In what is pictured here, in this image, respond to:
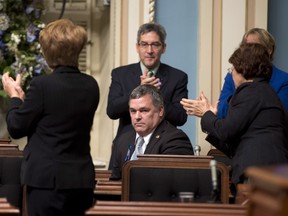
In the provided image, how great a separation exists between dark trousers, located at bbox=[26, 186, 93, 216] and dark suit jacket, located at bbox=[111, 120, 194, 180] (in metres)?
1.28

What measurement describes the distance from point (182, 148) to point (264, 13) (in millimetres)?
2162

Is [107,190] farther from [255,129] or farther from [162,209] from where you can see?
[162,209]

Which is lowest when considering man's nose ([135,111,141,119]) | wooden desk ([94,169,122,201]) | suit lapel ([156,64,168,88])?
wooden desk ([94,169,122,201])

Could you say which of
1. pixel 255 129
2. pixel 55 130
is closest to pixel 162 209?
pixel 55 130

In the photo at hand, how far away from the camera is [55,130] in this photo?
4.32 m

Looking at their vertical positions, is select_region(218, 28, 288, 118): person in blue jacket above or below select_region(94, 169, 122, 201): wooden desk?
above

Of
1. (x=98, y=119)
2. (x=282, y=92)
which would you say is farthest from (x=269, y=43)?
(x=98, y=119)

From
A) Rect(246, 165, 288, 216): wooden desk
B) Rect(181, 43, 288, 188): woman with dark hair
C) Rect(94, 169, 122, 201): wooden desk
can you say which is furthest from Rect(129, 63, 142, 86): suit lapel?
Rect(246, 165, 288, 216): wooden desk

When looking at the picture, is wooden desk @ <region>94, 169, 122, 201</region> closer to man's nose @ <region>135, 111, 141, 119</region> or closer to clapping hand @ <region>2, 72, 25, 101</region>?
man's nose @ <region>135, 111, 141, 119</region>

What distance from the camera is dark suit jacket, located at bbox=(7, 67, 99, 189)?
428 centimetres

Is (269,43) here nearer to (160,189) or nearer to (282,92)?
(282,92)

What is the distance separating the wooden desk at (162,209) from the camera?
3.65 m

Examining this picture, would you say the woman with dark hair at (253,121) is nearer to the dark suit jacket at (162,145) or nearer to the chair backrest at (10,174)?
the dark suit jacket at (162,145)

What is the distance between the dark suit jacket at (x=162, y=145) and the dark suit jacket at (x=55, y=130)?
1.22m
